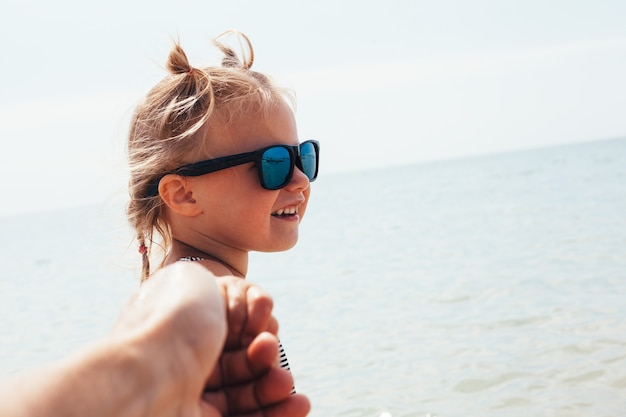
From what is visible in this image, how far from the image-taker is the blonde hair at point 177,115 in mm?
2279

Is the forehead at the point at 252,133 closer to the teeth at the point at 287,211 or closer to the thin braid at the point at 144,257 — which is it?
the teeth at the point at 287,211

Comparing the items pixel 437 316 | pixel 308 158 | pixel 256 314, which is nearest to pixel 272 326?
pixel 256 314

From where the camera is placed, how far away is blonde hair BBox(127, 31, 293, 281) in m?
2.28

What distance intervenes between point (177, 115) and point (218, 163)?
0.61 ft

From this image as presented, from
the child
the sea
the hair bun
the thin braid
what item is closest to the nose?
the child

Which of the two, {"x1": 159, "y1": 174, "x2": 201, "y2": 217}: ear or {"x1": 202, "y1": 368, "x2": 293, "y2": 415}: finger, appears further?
{"x1": 159, "y1": 174, "x2": 201, "y2": 217}: ear

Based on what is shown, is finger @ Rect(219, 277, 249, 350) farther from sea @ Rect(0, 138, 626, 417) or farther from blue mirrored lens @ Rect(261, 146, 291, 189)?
blue mirrored lens @ Rect(261, 146, 291, 189)

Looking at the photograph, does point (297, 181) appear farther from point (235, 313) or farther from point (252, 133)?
point (235, 313)

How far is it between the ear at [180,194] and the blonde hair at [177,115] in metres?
0.04

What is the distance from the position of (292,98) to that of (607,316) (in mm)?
5716

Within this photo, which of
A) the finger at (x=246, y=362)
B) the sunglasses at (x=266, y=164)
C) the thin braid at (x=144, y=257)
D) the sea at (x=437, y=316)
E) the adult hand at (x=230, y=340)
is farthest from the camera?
the sea at (x=437, y=316)

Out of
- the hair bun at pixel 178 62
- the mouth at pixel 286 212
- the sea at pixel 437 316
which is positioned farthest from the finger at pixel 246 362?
the hair bun at pixel 178 62

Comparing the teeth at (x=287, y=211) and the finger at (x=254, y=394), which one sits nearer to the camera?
the finger at (x=254, y=394)

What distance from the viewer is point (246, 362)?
1.13 metres
